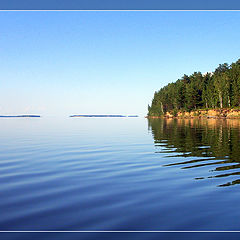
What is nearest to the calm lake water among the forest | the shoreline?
the shoreline

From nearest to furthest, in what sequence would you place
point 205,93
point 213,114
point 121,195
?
point 121,195, point 213,114, point 205,93

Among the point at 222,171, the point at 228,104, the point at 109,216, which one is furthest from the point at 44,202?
the point at 228,104

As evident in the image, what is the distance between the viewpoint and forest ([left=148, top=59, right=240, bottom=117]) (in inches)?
4513

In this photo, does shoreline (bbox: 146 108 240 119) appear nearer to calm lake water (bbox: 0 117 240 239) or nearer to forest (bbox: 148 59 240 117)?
forest (bbox: 148 59 240 117)

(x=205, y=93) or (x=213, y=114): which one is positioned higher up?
(x=205, y=93)

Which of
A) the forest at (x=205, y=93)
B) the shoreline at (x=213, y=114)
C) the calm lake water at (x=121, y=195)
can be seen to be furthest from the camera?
the forest at (x=205, y=93)

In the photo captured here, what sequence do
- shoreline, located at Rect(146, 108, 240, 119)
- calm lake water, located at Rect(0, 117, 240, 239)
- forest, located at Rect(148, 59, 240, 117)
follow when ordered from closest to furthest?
calm lake water, located at Rect(0, 117, 240, 239), shoreline, located at Rect(146, 108, 240, 119), forest, located at Rect(148, 59, 240, 117)

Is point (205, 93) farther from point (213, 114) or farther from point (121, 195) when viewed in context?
point (121, 195)

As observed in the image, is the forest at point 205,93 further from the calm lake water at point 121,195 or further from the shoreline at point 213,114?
the calm lake water at point 121,195

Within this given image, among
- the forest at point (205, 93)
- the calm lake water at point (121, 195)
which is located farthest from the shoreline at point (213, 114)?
the calm lake water at point (121, 195)

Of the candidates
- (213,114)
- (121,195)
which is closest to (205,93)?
(213,114)

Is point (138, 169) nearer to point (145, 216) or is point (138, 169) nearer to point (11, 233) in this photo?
point (145, 216)

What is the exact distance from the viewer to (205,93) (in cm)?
13588

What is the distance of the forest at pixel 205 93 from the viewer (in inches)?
4513
